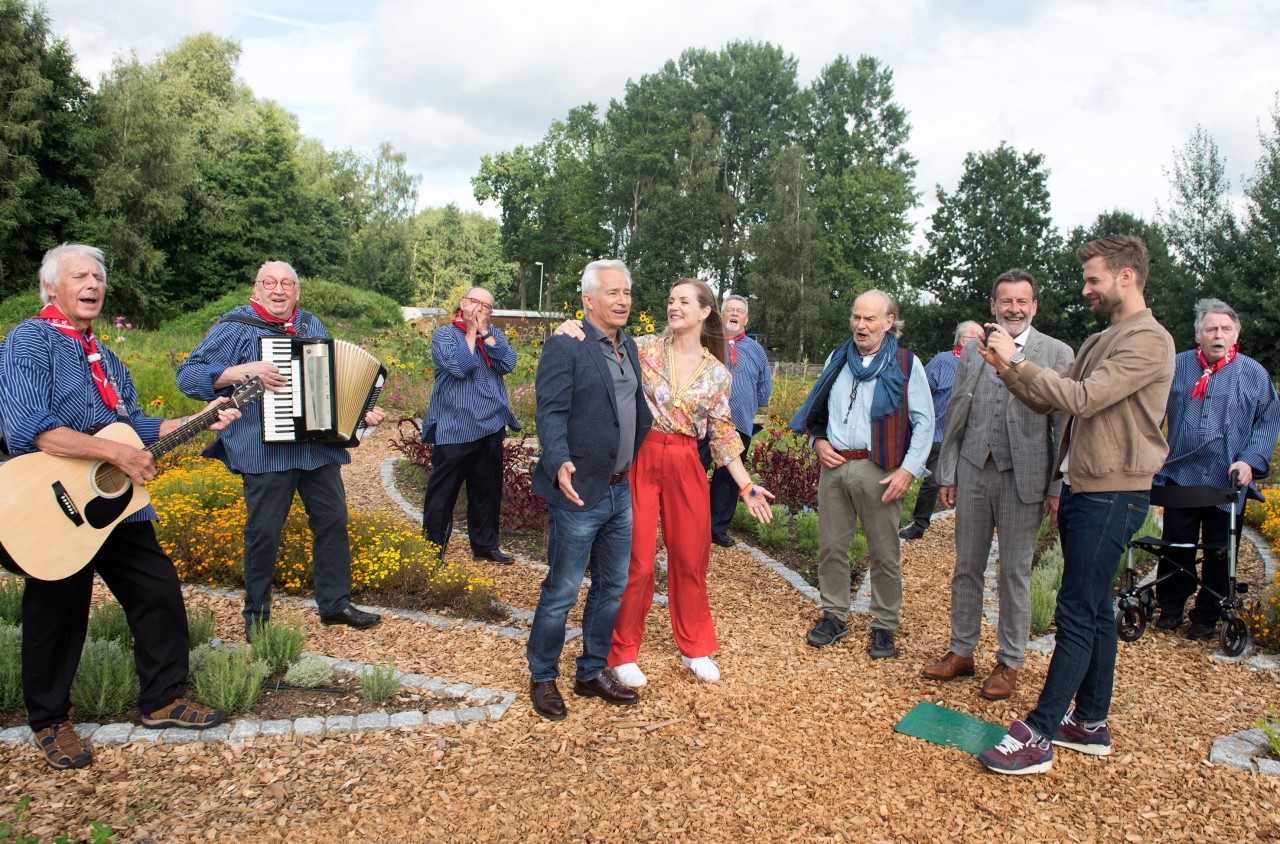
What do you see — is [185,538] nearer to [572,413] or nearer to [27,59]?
[572,413]

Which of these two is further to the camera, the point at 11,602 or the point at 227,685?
the point at 11,602

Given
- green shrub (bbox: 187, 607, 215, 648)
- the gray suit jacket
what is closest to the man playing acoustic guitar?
green shrub (bbox: 187, 607, 215, 648)

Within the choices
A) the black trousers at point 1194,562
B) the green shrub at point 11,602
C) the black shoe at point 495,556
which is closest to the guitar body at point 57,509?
the green shrub at point 11,602

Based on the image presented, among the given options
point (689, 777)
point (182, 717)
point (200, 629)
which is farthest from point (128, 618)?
point (689, 777)

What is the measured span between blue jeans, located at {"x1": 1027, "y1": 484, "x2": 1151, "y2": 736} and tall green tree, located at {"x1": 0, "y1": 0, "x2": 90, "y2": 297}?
2987cm

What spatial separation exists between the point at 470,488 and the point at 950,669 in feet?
11.6

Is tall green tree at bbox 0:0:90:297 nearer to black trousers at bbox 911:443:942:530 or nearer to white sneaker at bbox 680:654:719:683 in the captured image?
black trousers at bbox 911:443:942:530

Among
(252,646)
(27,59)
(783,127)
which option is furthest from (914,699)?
(783,127)

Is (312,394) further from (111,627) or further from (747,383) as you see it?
(747,383)

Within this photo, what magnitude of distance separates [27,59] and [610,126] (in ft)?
98.4

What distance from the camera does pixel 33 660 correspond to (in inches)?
125

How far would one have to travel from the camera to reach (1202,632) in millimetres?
5246

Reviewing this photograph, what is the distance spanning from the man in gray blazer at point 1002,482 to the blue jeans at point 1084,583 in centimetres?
71

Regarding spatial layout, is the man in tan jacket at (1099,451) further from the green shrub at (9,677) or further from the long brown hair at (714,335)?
the green shrub at (9,677)
